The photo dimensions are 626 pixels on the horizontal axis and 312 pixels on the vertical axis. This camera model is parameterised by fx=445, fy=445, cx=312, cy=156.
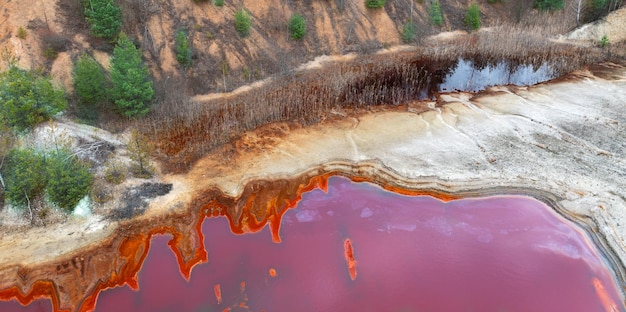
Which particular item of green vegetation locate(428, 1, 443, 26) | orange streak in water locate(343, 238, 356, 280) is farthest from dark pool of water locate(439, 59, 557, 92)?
orange streak in water locate(343, 238, 356, 280)

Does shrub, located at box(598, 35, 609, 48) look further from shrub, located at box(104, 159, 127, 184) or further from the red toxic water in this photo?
shrub, located at box(104, 159, 127, 184)

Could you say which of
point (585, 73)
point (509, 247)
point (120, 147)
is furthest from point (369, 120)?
point (585, 73)

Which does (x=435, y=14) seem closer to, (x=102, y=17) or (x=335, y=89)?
(x=335, y=89)

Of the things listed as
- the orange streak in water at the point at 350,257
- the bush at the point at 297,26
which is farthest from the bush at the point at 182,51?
the orange streak in water at the point at 350,257

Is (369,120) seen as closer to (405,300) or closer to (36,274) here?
(405,300)

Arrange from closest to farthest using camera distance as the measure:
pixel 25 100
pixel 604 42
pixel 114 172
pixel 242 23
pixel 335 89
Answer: pixel 25 100 → pixel 114 172 → pixel 335 89 → pixel 242 23 → pixel 604 42

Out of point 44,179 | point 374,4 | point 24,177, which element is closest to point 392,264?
point 44,179
